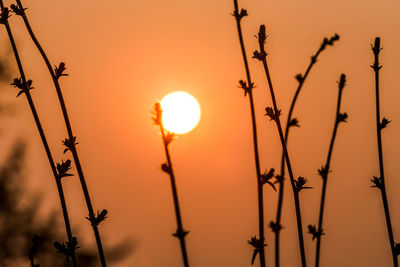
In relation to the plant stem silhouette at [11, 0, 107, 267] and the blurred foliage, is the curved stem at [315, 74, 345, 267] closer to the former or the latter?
the plant stem silhouette at [11, 0, 107, 267]

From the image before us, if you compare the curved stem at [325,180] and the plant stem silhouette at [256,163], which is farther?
the curved stem at [325,180]

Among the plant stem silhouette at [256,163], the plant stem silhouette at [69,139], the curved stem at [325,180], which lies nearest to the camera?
the plant stem silhouette at [69,139]

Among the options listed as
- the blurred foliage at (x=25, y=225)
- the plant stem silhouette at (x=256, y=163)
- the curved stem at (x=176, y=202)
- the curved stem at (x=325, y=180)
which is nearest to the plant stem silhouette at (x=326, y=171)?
the curved stem at (x=325, y=180)

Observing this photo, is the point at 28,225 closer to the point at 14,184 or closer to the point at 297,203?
the point at 14,184

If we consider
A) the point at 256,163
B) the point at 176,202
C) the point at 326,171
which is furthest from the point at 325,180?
the point at 176,202

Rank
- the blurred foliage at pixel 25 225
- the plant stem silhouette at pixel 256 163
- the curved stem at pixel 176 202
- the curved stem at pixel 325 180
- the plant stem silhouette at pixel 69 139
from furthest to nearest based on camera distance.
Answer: the blurred foliage at pixel 25 225, the curved stem at pixel 325 180, the plant stem silhouette at pixel 256 163, the plant stem silhouette at pixel 69 139, the curved stem at pixel 176 202

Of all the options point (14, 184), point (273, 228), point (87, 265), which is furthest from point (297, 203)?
point (14, 184)

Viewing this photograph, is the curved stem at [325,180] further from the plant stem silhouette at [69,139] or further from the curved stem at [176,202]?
the plant stem silhouette at [69,139]

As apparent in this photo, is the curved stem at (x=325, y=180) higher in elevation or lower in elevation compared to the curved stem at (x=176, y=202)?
higher

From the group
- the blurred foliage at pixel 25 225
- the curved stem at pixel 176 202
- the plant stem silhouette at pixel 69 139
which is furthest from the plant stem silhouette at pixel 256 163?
the blurred foliage at pixel 25 225

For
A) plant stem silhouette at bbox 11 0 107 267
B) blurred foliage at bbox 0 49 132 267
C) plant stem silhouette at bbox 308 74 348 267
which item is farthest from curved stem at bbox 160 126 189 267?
blurred foliage at bbox 0 49 132 267

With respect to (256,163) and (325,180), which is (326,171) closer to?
(325,180)

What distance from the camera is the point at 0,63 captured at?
5.59 meters

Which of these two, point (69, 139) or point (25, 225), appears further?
point (25, 225)
